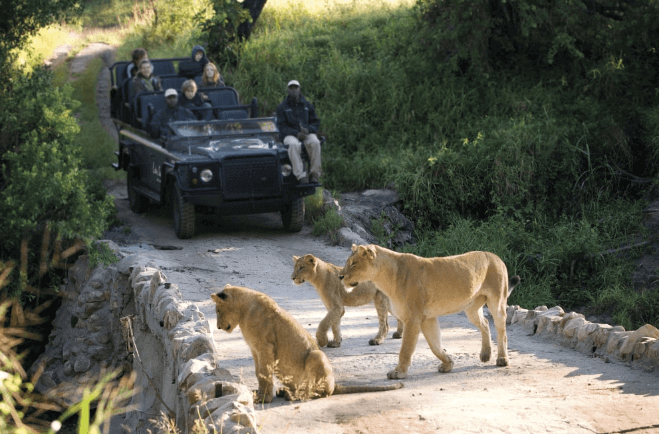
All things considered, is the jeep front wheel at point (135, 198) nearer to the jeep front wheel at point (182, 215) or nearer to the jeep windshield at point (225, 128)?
the jeep windshield at point (225, 128)

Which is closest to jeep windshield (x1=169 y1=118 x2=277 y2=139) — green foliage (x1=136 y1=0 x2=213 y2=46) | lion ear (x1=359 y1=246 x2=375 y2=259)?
lion ear (x1=359 y1=246 x2=375 y2=259)

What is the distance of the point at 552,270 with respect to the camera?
1106 centimetres

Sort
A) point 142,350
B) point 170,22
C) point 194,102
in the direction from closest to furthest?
point 142,350 < point 194,102 < point 170,22

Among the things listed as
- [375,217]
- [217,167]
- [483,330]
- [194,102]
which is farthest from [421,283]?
[194,102]

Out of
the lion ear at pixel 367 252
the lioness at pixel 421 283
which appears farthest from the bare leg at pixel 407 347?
the lion ear at pixel 367 252

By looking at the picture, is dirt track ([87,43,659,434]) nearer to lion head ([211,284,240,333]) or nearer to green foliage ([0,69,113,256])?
lion head ([211,284,240,333])

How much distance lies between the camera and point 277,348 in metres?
5.23

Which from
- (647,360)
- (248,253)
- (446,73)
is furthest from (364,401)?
(446,73)

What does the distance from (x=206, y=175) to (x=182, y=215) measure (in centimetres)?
67

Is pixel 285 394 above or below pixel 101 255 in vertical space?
above

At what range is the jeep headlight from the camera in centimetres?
1032

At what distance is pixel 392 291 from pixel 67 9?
29.4ft

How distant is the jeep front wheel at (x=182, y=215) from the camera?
1052 centimetres

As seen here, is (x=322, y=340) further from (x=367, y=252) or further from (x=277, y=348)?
(x=277, y=348)
